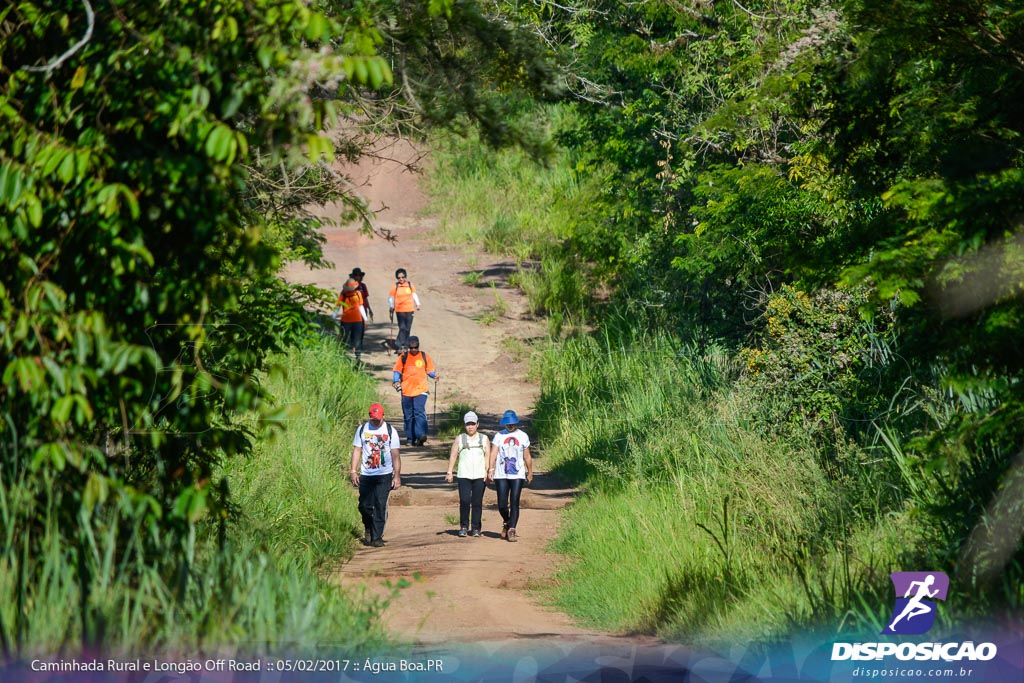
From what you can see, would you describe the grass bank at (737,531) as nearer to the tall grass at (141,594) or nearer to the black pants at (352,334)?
the tall grass at (141,594)

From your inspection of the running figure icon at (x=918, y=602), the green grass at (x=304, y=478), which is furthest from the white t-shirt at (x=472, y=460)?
the running figure icon at (x=918, y=602)

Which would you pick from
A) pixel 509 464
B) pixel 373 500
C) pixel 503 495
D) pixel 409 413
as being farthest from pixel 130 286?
pixel 409 413

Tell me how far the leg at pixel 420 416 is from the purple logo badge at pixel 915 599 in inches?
429

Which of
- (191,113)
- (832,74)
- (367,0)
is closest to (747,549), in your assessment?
(832,74)

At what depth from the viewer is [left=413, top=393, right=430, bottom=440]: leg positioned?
56.4 ft

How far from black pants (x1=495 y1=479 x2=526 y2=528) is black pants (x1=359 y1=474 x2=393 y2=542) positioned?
4.14 feet

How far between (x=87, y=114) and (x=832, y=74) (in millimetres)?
5952

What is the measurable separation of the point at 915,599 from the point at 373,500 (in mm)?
6343

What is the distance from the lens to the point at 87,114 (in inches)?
218

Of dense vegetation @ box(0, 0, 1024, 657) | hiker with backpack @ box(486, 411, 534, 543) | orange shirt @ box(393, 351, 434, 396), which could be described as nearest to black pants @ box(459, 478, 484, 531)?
hiker with backpack @ box(486, 411, 534, 543)

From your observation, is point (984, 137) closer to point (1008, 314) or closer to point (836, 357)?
point (1008, 314)

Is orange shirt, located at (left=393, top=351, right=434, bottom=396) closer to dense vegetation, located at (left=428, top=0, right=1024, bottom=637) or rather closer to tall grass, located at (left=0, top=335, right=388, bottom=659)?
dense vegetation, located at (left=428, top=0, right=1024, bottom=637)

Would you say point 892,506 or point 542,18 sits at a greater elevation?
point 542,18

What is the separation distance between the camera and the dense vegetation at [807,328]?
6.89m
